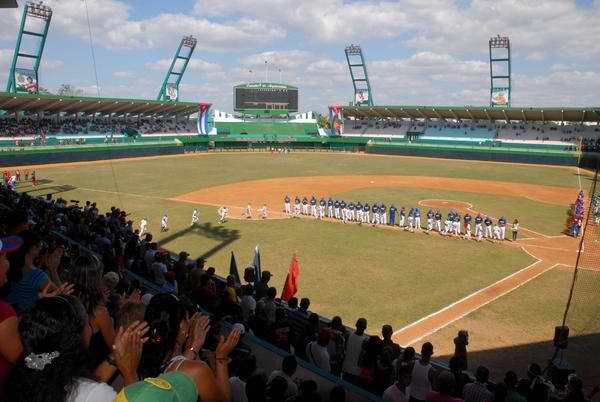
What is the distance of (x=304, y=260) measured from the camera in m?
17.6

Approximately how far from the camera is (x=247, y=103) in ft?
289

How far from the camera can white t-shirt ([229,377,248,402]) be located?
471 cm

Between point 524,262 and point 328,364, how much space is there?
14.0 m

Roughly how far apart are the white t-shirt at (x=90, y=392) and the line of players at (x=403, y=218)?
2097 cm

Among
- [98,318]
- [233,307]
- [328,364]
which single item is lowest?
[328,364]

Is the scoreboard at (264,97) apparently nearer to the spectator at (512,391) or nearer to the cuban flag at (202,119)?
the cuban flag at (202,119)

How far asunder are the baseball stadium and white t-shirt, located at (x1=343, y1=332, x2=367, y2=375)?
0.03 metres

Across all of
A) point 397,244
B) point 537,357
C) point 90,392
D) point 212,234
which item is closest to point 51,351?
point 90,392

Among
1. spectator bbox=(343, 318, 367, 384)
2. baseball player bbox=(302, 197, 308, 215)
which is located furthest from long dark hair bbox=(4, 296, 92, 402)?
baseball player bbox=(302, 197, 308, 215)

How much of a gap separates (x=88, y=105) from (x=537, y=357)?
6146 cm

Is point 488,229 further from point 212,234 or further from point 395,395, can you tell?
point 395,395

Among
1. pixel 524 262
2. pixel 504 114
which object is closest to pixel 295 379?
pixel 524 262

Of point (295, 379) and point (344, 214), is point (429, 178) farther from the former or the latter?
point (295, 379)

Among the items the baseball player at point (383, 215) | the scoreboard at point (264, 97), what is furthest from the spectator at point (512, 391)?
the scoreboard at point (264, 97)
